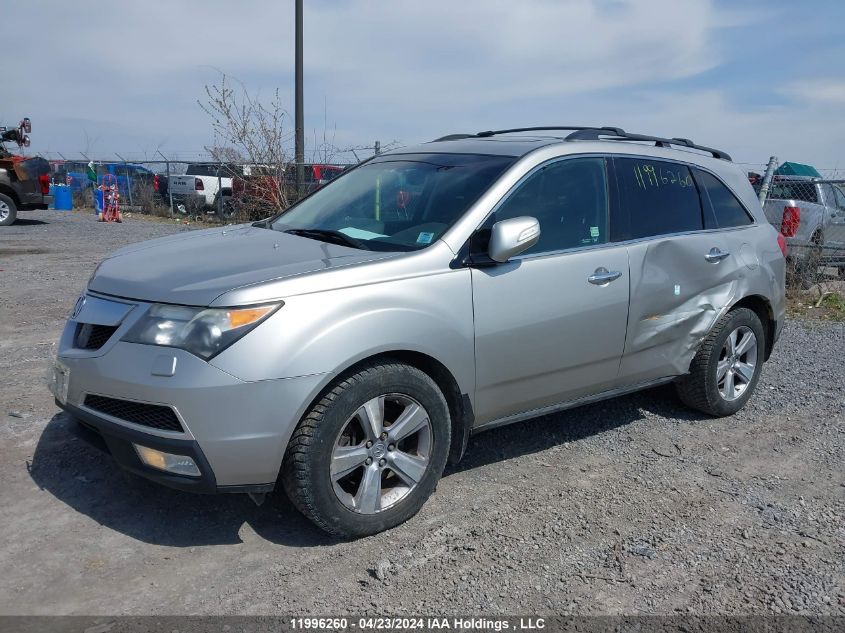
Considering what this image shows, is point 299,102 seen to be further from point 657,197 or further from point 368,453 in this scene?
point 368,453

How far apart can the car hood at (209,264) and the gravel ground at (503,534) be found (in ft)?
2.49

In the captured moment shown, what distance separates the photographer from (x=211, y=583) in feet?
10.4

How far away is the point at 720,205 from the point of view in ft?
17.1

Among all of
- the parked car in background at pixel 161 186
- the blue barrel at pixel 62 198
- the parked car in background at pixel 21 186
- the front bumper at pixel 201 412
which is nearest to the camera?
the front bumper at pixel 201 412

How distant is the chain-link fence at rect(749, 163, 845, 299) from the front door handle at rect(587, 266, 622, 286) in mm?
6402

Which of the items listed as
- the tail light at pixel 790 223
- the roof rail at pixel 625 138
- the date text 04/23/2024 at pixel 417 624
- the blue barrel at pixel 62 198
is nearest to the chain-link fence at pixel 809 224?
the tail light at pixel 790 223

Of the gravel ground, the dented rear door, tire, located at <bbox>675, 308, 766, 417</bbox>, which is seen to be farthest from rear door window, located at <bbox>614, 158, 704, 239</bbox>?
the gravel ground

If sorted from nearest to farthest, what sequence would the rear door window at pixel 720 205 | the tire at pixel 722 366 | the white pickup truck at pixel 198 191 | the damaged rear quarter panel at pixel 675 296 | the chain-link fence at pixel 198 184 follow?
the damaged rear quarter panel at pixel 675 296 < the tire at pixel 722 366 < the rear door window at pixel 720 205 < the chain-link fence at pixel 198 184 < the white pickup truck at pixel 198 191

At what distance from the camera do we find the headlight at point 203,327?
311cm

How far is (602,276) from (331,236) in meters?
1.48

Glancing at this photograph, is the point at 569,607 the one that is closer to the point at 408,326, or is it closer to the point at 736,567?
the point at 736,567

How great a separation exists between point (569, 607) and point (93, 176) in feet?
86.7

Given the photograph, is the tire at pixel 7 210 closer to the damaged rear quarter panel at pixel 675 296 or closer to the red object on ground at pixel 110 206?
the red object on ground at pixel 110 206

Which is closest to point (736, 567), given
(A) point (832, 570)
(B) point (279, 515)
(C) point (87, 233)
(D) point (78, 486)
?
(A) point (832, 570)
